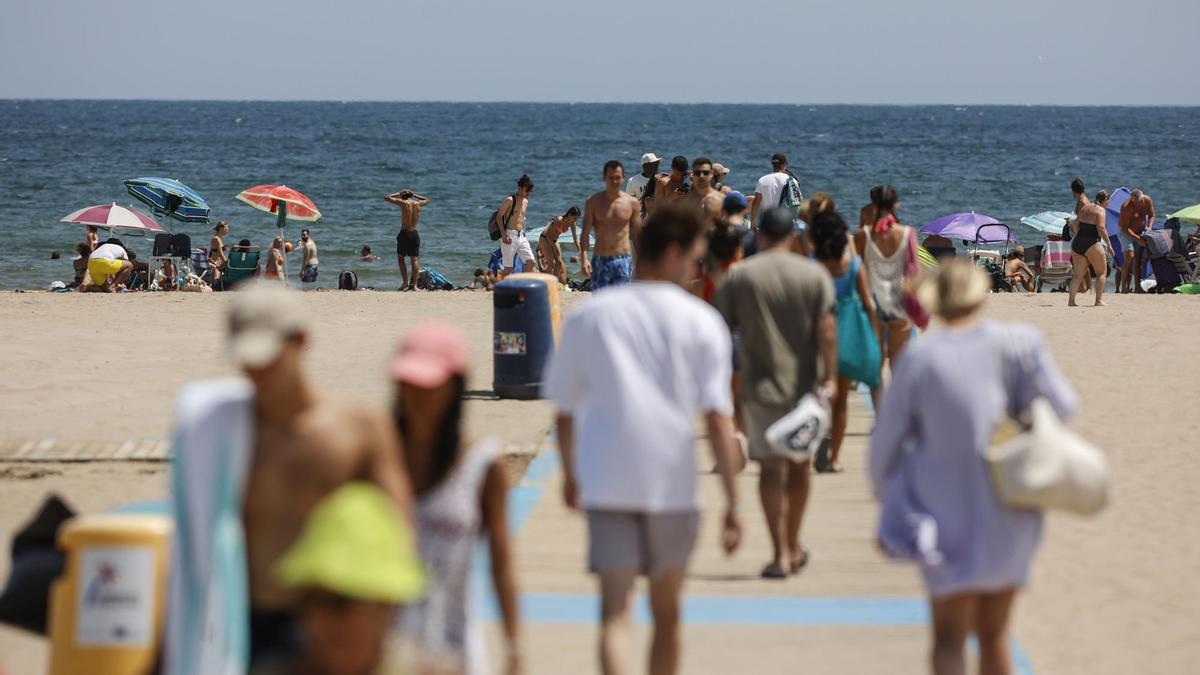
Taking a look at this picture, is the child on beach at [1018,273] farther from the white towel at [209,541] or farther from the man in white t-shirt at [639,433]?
the white towel at [209,541]

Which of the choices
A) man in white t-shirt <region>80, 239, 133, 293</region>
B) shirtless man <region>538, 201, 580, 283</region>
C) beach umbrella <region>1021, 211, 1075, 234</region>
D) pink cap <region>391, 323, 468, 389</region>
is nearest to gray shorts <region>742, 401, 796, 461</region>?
pink cap <region>391, 323, 468, 389</region>

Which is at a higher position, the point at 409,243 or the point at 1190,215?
the point at 1190,215

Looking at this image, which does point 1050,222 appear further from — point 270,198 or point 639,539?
point 639,539

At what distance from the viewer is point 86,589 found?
4.86 meters

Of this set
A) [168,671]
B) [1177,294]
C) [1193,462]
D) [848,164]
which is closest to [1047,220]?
[1177,294]

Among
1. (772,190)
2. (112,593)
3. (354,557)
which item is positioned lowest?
(112,593)

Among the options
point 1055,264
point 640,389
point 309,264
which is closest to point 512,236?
point 309,264

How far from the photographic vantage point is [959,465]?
180 inches

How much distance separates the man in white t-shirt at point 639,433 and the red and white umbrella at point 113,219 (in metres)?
19.5

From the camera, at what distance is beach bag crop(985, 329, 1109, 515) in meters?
4.42

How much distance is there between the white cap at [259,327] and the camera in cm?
340

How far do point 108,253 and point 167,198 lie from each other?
2978 mm

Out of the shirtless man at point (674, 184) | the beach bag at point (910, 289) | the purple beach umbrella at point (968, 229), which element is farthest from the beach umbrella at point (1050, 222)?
the beach bag at point (910, 289)

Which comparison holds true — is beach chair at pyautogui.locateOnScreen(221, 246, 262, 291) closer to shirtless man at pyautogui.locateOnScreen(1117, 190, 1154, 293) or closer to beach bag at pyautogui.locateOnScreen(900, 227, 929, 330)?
shirtless man at pyautogui.locateOnScreen(1117, 190, 1154, 293)
